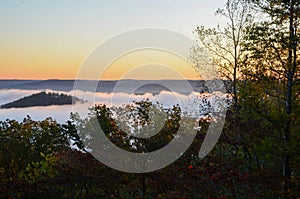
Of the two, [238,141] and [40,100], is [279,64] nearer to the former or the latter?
[238,141]

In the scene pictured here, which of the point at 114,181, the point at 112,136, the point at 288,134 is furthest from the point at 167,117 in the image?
the point at 288,134

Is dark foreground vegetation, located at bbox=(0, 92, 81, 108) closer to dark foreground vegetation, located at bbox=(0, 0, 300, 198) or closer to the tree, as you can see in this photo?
dark foreground vegetation, located at bbox=(0, 0, 300, 198)

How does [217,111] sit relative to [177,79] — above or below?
below

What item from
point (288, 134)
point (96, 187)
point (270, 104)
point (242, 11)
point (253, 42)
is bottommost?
point (96, 187)

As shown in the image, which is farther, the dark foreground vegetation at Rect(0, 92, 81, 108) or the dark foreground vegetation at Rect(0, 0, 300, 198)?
the dark foreground vegetation at Rect(0, 92, 81, 108)

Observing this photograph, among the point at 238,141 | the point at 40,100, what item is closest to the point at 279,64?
the point at 238,141

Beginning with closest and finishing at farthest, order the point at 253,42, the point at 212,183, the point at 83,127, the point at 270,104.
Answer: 1. the point at 212,183
2. the point at 253,42
3. the point at 270,104
4. the point at 83,127

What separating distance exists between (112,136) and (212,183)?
4.58 meters

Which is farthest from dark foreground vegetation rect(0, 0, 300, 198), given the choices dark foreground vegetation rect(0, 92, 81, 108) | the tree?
dark foreground vegetation rect(0, 92, 81, 108)

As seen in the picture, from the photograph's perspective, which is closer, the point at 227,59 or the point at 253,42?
the point at 253,42

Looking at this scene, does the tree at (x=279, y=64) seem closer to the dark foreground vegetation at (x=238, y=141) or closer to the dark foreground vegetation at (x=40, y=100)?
the dark foreground vegetation at (x=238, y=141)

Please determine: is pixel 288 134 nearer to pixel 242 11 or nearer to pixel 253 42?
pixel 253 42

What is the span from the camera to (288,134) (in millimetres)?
11711

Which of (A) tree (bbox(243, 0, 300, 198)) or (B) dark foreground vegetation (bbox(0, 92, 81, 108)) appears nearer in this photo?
(A) tree (bbox(243, 0, 300, 198))
